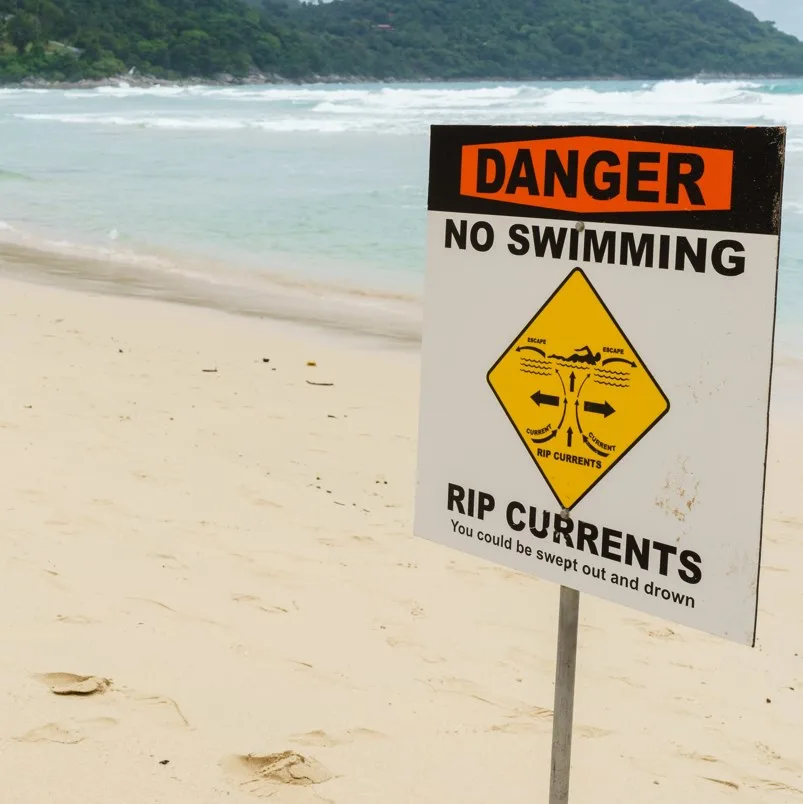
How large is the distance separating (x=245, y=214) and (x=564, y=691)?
53.6ft

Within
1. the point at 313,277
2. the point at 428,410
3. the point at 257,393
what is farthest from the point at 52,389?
the point at 313,277

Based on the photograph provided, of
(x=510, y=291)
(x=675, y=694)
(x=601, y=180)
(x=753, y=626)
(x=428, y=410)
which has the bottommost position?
(x=675, y=694)

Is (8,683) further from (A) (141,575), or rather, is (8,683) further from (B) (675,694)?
(B) (675,694)

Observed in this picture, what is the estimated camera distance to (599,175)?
5.29 feet

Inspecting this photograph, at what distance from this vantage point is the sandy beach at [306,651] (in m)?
2.74

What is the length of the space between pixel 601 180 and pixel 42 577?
2.62m

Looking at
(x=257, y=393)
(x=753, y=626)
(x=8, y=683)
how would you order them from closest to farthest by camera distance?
(x=753, y=626)
(x=8, y=683)
(x=257, y=393)

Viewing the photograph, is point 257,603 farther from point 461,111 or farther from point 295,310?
point 461,111

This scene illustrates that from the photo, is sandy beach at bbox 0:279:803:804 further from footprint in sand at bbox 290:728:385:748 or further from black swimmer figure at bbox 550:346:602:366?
black swimmer figure at bbox 550:346:602:366

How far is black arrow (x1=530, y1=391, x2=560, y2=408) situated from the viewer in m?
1.70

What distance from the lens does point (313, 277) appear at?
12.7 metres

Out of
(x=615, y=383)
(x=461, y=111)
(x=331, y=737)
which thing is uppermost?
(x=461, y=111)

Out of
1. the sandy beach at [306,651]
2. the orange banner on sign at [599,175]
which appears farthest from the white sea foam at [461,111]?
the orange banner on sign at [599,175]

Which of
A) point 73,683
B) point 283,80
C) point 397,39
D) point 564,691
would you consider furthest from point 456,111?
point 397,39
